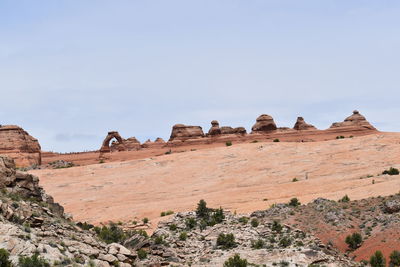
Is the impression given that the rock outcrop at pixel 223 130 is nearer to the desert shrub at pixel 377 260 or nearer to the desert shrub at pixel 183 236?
the desert shrub at pixel 183 236

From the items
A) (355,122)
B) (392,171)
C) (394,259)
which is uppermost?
(355,122)

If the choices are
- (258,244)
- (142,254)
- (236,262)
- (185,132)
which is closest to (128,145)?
(185,132)

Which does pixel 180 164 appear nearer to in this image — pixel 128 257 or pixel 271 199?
pixel 271 199

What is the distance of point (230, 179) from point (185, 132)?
157 feet

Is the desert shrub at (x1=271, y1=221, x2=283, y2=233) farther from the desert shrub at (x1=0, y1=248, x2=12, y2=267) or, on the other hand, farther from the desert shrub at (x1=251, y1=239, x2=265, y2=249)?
the desert shrub at (x1=0, y1=248, x2=12, y2=267)

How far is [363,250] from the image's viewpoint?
1560 inches

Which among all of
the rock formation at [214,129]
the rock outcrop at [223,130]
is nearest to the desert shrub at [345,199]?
the rock formation at [214,129]

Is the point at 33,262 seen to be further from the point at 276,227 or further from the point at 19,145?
the point at 19,145

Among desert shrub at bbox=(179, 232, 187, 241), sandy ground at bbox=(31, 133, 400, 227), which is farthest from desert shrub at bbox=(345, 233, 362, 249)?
sandy ground at bbox=(31, 133, 400, 227)

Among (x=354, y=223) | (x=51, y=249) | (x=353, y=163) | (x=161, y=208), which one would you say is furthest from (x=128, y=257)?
(x=353, y=163)

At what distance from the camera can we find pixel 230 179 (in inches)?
2785

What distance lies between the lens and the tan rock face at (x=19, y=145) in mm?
89062

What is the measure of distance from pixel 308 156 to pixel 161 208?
85.0 ft

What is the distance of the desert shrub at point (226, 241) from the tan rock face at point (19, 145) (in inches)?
2183
